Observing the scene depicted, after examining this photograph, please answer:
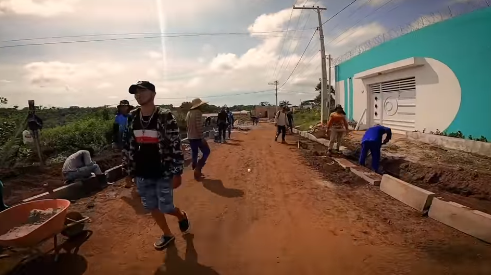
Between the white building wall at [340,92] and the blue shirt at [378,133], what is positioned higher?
the white building wall at [340,92]

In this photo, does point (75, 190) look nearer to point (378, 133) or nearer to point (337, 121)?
point (378, 133)

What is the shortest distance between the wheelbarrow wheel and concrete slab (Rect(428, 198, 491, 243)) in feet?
15.3

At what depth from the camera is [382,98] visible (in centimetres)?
1775

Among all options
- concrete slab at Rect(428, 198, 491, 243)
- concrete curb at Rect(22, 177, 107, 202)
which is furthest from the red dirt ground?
concrete curb at Rect(22, 177, 107, 202)

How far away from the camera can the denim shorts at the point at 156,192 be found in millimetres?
3324

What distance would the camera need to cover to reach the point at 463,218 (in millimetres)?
3754

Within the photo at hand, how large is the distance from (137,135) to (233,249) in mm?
1658

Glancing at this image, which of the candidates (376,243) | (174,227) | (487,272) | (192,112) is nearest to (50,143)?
(192,112)

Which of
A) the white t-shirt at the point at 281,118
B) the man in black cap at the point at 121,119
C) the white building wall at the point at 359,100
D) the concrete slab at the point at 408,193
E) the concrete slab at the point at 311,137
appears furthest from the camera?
the white building wall at the point at 359,100

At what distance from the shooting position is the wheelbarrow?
2861 millimetres

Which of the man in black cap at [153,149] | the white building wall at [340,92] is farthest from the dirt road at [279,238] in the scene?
the white building wall at [340,92]

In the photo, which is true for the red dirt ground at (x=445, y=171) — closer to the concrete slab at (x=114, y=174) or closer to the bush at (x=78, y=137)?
the concrete slab at (x=114, y=174)

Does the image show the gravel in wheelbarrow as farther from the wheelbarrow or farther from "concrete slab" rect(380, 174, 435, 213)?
"concrete slab" rect(380, 174, 435, 213)

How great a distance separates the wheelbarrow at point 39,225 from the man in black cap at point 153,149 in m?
0.91
